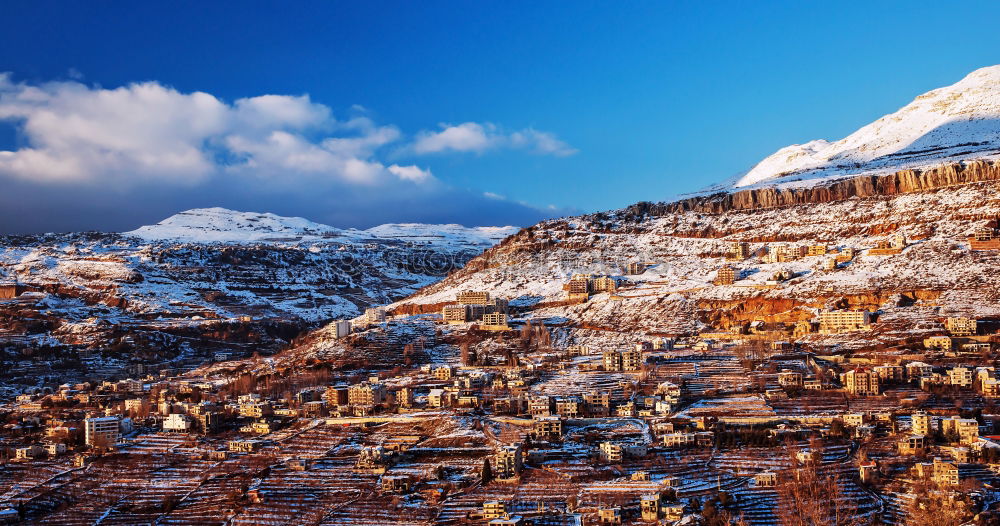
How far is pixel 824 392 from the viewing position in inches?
1857

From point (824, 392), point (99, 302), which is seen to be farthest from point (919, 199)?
point (99, 302)

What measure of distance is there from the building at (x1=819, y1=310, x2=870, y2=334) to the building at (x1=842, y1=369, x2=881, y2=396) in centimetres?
1154

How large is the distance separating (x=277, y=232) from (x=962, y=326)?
136629 mm

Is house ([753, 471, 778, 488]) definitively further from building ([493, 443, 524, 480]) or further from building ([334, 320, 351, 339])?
building ([334, 320, 351, 339])

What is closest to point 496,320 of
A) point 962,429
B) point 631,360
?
point 631,360

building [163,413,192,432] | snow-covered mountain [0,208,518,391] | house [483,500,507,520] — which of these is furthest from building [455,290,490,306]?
house [483,500,507,520]

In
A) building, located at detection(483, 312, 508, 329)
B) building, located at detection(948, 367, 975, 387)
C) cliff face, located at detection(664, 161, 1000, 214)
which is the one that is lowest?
building, located at detection(948, 367, 975, 387)

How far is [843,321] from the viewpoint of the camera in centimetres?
5894

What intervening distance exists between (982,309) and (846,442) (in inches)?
891

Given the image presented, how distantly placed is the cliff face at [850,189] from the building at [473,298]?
23.8 m

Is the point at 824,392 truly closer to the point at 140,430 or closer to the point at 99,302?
the point at 140,430

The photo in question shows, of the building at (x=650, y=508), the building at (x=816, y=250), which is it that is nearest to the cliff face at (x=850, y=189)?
the building at (x=816, y=250)

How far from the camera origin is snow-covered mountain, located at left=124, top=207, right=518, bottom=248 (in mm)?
162625

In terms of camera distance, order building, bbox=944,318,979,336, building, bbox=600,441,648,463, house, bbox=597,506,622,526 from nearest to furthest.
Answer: house, bbox=597,506,622,526
building, bbox=600,441,648,463
building, bbox=944,318,979,336
